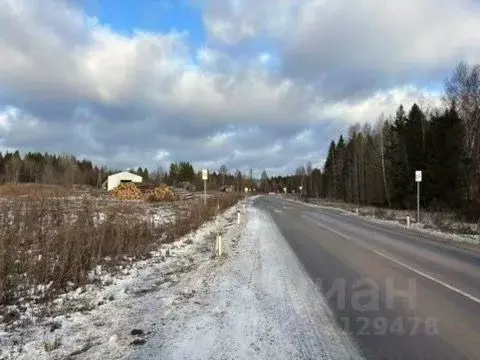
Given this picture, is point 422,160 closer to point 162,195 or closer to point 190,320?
point 162,195

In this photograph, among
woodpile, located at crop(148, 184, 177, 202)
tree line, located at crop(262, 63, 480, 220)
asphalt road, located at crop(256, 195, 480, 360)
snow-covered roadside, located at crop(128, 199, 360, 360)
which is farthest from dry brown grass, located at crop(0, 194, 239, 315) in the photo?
woodpile, located at crop(148, 184, 177, 202)

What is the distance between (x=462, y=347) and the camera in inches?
270

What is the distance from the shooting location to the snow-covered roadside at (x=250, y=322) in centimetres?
667

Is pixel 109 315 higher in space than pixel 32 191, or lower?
lower

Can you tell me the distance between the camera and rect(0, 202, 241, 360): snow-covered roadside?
704cm

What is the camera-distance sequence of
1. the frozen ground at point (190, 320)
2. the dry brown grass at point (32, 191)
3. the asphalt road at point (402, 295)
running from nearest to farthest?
the frozen ground at point (190, 320), the asphalt road at point (402, 295), the dry brown grass at point (32, 191)

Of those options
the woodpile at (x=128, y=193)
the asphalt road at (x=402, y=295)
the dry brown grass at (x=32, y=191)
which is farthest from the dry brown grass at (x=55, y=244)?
the woodpile at (x=128, y=193)

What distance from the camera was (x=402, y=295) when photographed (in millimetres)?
10227

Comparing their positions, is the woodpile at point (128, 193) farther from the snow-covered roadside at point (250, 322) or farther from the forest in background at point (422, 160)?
the snow-covered roadside at point (250, 322)

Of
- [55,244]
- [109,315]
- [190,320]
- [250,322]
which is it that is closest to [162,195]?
[55,244]

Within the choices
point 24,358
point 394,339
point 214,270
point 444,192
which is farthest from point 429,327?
point 444,192

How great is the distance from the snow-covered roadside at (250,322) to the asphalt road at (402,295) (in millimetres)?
402

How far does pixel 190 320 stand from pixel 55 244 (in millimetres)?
6008

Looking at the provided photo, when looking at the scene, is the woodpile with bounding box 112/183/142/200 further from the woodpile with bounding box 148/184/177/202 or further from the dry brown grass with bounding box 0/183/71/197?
the dry brown grass with bounding box 0/183/71/197
